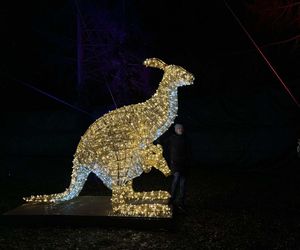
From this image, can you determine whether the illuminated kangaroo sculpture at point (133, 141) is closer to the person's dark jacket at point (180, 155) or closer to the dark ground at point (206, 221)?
the dark ground at point (206, 221)

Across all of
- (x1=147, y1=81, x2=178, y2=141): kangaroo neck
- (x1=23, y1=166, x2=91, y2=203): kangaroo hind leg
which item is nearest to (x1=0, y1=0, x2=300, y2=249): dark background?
(x1=23, y1=166, x2=91, y2=203): kangaroo hind leg

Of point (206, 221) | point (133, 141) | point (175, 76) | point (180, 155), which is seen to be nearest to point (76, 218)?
point (133, 141)

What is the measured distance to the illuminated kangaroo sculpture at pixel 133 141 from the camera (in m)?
6.25

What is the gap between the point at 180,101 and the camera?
13703mm

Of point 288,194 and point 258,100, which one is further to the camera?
point 258,100

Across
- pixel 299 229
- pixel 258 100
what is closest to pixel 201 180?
pixel 258 100

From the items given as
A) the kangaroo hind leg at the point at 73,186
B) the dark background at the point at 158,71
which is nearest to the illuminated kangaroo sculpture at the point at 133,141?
the kangaroo hind leg at the point at 73,186

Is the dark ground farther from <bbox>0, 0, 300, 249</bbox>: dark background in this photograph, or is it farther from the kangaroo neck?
the kangaroo neck

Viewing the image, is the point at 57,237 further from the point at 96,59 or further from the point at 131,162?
the point at 96,59

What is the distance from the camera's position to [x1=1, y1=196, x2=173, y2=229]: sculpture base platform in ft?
19.9

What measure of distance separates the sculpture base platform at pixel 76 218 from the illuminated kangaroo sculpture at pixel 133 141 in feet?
0.50

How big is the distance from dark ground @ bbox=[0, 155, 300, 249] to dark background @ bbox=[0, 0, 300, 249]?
2cm

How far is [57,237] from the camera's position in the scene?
19.6 feet

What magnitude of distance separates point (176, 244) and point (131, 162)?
1407 mm
